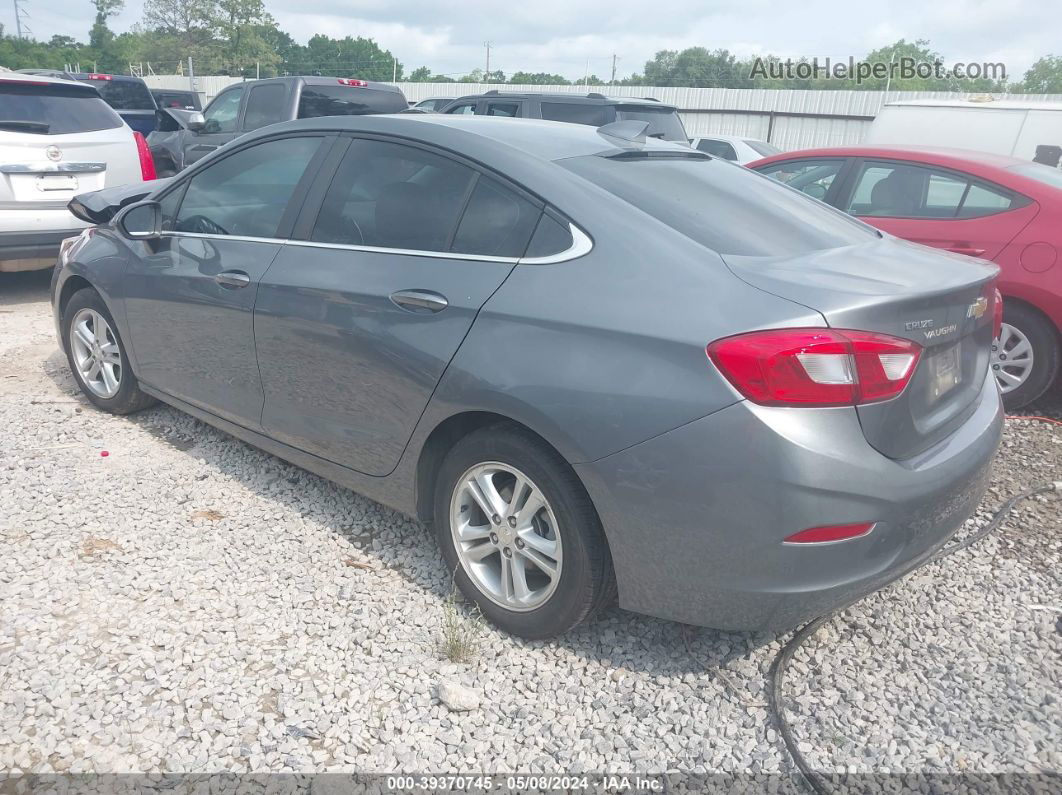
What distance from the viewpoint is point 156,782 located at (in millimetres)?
2305

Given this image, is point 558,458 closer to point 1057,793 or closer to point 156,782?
point 156,782

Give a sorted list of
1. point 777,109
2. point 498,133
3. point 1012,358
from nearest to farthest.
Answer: point 498,133 < point 1012,358 < point 777,109

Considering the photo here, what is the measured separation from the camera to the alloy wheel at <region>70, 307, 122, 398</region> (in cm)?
466

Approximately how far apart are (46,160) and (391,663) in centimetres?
600

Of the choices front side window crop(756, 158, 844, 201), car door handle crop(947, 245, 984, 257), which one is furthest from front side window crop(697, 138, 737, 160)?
car door handle crop(947, 245, 984, 257)

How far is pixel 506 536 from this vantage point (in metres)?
2.85

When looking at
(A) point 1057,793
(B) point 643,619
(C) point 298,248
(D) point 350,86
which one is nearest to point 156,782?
(B) point 643,619

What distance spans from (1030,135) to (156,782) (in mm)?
9797

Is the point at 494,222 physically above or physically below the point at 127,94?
below

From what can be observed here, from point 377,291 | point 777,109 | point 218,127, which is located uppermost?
point 777,109

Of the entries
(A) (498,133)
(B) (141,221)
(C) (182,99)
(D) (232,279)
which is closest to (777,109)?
(C) (182,99)

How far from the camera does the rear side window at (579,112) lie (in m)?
9.84

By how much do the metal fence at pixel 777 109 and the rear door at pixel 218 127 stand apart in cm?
1004

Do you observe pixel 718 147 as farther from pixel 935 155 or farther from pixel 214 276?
pixel 214 276
